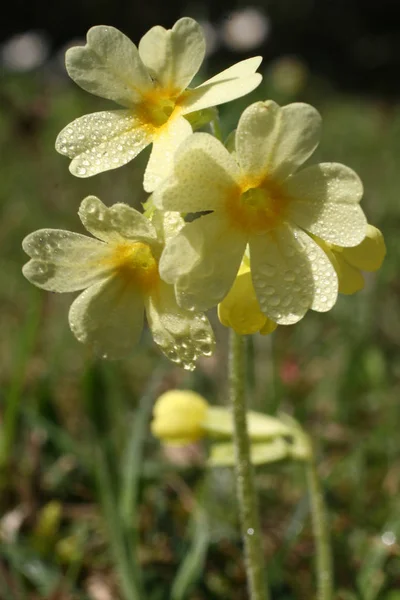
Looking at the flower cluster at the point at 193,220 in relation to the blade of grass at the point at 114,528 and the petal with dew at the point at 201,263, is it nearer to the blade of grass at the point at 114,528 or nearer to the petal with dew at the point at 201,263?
the petal with dew at the point at 201,263

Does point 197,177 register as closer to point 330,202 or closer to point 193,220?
point 193,220

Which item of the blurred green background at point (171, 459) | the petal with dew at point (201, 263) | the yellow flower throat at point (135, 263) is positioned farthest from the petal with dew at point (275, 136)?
the blurred green background at point (171, 459)

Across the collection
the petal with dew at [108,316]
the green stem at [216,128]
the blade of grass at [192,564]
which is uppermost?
the green stem at [216,128]

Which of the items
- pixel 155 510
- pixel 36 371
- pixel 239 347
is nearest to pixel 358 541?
pixel 155 510

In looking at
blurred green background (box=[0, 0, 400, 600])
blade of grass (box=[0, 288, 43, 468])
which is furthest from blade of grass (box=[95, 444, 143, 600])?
blade of grass (box=[0, 288, 43, 468])

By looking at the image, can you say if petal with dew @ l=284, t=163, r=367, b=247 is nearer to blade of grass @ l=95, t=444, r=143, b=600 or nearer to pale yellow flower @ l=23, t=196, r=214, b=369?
pale yellow flower @ l=23, t=196, r=214, b=369

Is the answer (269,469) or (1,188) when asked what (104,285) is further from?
(1,188)

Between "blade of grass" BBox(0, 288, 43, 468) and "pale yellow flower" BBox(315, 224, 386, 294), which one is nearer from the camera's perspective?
"pale yellow flower" BBox(315, 224, 386, 294)
